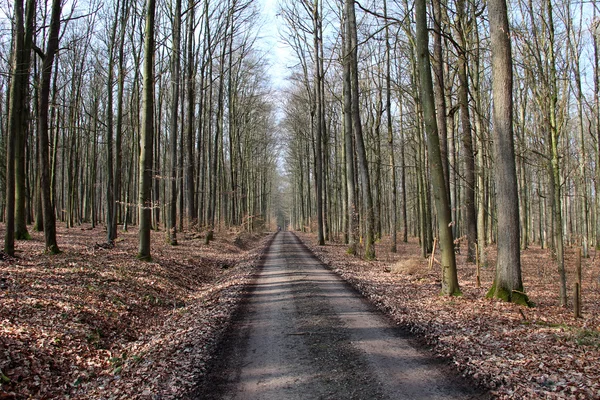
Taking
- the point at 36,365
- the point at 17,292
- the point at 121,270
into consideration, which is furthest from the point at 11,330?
the point at 121,270

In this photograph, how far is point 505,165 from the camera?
25.3ft

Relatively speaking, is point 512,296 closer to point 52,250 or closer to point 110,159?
point 52,250

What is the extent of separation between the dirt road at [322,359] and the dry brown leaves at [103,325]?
1.76ft

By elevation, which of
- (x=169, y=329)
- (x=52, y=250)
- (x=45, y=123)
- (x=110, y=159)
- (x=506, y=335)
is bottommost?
(x=169, y=329)

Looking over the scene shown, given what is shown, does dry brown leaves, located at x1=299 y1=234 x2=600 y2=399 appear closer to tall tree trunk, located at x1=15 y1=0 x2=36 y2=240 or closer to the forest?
the forest

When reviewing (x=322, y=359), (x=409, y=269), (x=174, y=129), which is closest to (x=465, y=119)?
(x=409, y=269)

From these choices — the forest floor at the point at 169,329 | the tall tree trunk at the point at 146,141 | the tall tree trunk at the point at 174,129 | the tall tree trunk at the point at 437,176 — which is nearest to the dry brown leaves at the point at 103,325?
the forest floor at the point at 169,329

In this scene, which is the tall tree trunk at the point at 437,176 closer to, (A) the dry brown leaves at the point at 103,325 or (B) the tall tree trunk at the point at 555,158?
(B) the tall tree trunk at the point at 555,158

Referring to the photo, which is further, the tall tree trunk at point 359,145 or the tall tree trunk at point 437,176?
the tall tree trunk at point 359,145

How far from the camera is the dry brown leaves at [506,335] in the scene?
162 inches

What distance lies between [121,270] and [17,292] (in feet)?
10.1

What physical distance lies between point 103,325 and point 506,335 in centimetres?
637

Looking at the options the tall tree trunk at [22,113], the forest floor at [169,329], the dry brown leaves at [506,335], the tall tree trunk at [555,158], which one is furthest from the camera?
the tall tree trunk at [22,113]

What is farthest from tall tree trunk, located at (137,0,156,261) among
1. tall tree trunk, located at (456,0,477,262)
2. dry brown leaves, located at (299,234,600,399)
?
tall tree trunk, located at (456,0,477,262)
